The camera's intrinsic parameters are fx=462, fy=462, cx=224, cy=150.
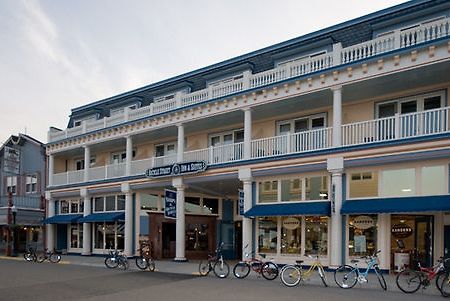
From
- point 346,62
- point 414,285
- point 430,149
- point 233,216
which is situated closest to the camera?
point 414,285

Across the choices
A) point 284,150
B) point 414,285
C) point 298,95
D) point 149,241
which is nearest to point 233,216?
point 149,241

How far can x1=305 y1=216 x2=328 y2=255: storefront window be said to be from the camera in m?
18.0

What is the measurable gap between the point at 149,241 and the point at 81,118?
40.4ft

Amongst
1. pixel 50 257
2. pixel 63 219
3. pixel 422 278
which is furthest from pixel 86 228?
pixel 422 278

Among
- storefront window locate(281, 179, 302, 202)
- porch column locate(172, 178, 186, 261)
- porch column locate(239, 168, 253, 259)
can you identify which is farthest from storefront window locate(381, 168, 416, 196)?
porch column locate(172, 178, 186, 261)

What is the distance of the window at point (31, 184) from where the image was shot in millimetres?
32938

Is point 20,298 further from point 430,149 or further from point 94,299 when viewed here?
point 430,149

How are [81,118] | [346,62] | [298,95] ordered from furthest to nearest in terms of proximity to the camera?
[81,118] → [298,95] → [346,62]

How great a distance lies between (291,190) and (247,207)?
1968 millimetres

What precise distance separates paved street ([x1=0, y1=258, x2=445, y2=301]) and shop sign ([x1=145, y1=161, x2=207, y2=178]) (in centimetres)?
540

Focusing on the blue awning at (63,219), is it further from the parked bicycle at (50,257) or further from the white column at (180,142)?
the white column at (180,142)

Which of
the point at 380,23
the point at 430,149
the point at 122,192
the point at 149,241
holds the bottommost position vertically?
the point at 149,241

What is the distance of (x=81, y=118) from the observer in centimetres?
3222

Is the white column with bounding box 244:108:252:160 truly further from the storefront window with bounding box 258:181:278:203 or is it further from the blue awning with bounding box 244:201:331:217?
the blue awning with bounding box 244:201:331:217
